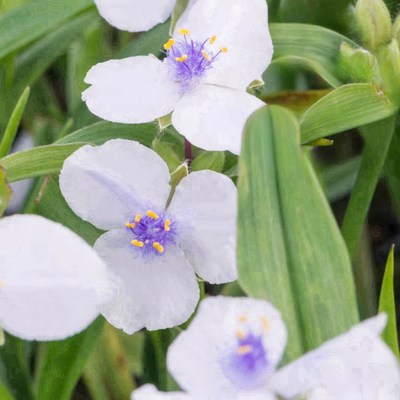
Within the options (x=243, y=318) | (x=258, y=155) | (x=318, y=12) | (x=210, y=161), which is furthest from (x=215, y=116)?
(x=318, y=12)

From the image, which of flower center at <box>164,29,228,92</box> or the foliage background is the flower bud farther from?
flower center at <box>164,29,228,92</box>

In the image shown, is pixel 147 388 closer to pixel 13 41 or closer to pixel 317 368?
pixel 317 368

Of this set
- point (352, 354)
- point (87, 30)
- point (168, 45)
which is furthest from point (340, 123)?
point (87, 30)

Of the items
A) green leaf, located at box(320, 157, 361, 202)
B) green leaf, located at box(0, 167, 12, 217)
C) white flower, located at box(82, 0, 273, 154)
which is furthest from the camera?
green leaf, located at box(320, 157, 361, 202)

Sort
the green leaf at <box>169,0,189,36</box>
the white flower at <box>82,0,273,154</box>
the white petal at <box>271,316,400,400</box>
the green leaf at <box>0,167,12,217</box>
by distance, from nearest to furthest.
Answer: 1. the white petal at <box>271,316,400,400</box>
2. the green leaf at <box>0,167,12,217</box>
3. the white flower at <box>82,0,273,154</box>
4. the green leaf at <box>169,0,189,36</box>

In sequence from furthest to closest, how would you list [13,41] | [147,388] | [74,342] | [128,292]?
[13,41] < [74,342] < [128,292] < [147,388]

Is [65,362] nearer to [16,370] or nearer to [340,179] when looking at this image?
[16,370]

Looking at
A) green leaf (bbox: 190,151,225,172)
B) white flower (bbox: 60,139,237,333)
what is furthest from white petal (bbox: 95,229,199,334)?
green leaf (bbox: 190,151,225,172)
